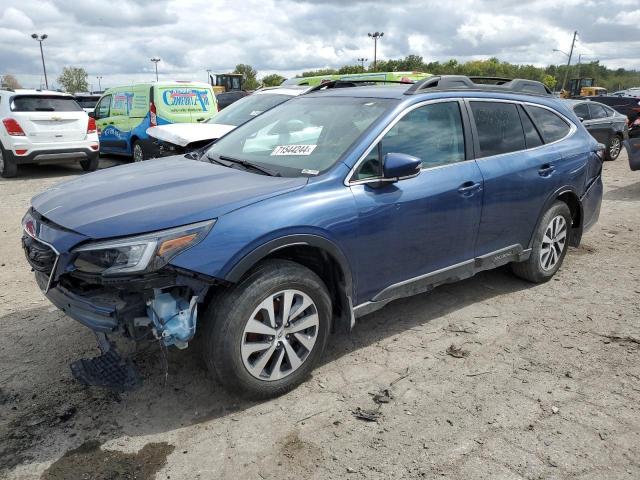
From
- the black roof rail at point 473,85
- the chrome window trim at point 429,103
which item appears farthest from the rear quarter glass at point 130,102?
the chrome window trim at point 429,103

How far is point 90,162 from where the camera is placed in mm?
11398

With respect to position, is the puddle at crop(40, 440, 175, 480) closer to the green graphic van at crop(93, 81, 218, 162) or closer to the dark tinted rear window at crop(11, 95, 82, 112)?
the green graphic van at crop(93, 81, 218, 162)

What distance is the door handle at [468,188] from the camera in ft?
12.4

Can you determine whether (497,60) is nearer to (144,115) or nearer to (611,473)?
(144,115)

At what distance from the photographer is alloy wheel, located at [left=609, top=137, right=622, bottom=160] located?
13828 millimetres

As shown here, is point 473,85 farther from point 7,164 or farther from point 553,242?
point 7,164

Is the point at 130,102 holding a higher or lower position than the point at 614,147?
higher

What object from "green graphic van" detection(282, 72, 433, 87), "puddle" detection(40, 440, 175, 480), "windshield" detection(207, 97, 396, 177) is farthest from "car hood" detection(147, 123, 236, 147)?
"puddle" detection(40, 440, 175, 480)

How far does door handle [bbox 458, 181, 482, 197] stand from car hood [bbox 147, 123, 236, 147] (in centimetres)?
384

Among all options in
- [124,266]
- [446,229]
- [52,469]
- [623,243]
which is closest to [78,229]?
[124,266]

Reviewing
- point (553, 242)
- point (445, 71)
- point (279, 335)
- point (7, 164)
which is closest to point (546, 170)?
point (553, 242)

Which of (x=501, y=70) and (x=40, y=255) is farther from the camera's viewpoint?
(x=501, y=70)

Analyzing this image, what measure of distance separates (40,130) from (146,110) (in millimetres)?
2035

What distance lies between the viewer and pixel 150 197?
298cm
